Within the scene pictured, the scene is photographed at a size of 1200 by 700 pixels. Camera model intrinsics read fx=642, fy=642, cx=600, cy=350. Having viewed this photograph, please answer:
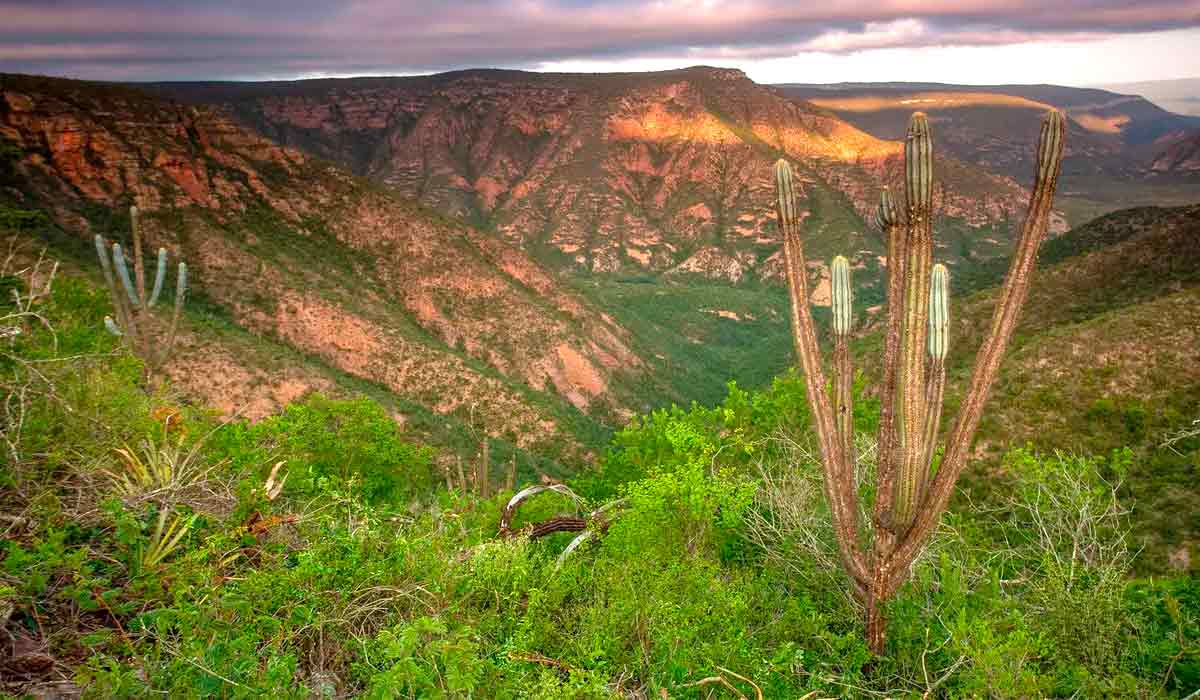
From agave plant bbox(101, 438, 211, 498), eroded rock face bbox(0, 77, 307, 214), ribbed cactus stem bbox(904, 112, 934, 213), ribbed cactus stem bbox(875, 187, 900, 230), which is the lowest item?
agave plant bbox(101, 438, 211, 498)

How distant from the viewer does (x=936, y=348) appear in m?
6.52

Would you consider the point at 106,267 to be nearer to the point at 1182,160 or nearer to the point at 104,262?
the point at 104,262

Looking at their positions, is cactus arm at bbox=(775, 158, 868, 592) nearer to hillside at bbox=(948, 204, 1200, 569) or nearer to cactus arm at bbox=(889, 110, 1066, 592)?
cactus arm at bbox=(889, 110, 1066, 592)

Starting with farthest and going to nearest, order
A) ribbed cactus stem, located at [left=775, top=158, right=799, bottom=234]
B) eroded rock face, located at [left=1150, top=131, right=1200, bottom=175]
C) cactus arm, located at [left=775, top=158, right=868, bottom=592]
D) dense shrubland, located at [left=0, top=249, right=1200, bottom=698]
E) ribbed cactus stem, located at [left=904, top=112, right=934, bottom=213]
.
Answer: eroded rock face, located at [left=1150, top=131, right=1200, bottom=175], ribbed cactus stem, located at [left=775, top=158, right=799, bottom=234], cactus arm, located at [left=775, top=158, right=868, bottom=592], ribbed cactus stem, located at [left=904, top=112, right=934, bottom=213], dense shrubland, located at [left=0, top=249, right=1200, bottom=698]

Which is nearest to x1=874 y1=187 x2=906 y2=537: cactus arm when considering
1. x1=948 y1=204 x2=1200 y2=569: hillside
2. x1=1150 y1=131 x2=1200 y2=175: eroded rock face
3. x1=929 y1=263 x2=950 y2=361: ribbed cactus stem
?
x1=929 y1=263 x2=950 y2=361: ribbed cactus stem

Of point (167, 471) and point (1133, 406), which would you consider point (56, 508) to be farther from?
point (1133, 406)

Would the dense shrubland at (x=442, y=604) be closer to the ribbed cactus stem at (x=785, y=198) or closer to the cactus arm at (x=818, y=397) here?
the cactus arm at (x=818, y=397)

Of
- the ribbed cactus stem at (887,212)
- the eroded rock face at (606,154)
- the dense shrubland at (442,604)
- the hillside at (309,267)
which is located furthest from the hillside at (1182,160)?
the dense shrubland at (442,604)

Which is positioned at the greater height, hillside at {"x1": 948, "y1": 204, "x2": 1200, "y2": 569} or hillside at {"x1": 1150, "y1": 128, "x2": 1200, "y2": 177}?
hillside at {"x1": 1150, "y1": 128, "x2": 1200, "y2": 177}

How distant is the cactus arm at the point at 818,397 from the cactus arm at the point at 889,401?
12.6 inches

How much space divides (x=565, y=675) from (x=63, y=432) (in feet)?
21.4

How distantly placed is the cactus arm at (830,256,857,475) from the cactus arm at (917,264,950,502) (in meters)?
0.74

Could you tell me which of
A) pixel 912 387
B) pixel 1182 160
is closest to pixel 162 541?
pixel 912 387

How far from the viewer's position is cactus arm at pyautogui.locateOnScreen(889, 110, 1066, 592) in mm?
6527
